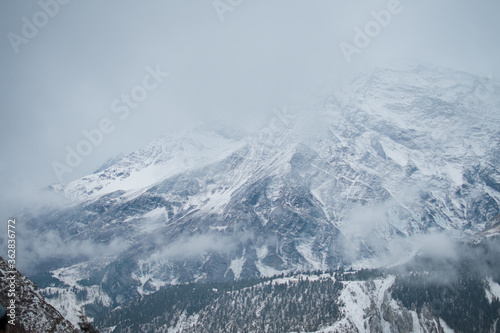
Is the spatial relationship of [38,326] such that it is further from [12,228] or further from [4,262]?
[12,228]

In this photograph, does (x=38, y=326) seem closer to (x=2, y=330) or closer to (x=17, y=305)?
(x=17, y=305)

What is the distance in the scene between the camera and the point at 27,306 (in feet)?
108

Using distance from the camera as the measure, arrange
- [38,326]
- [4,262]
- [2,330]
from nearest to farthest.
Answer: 1. [2,330]
2. [38,326]
3. [4,262]

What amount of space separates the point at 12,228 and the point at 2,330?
831 inches

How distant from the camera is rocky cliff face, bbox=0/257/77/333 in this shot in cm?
3143

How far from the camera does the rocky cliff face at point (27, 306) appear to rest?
103 feet

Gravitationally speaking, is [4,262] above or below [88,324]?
above

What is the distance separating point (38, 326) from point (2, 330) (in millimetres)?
16683

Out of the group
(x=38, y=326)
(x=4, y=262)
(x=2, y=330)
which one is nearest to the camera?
(x=2, y=330)

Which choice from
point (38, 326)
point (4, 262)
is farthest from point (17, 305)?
point (4, 262)

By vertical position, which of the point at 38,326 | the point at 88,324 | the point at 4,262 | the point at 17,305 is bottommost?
the point at 88,324

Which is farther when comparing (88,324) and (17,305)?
(88,324)

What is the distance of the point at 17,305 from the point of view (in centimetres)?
3225

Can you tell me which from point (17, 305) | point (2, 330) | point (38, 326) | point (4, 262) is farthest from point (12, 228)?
point (2, 330)
